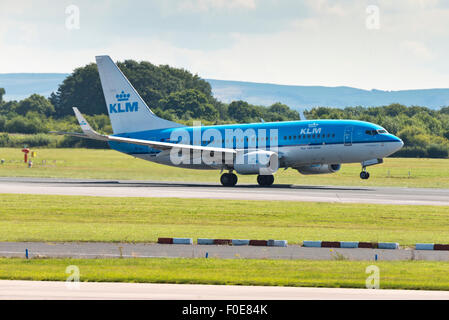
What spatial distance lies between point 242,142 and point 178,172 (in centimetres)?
991

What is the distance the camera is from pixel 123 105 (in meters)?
63.3

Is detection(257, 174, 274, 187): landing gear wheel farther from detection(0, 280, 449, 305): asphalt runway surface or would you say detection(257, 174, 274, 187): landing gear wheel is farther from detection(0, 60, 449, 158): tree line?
detection(0, 60, 449, 158): tree line

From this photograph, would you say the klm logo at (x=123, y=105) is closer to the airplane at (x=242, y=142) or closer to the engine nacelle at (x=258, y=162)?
the airplane at (x=242, y=142)

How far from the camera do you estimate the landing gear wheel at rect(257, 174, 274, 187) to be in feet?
190

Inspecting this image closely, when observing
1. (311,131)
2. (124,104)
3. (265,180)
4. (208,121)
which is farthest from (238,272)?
(208,121)

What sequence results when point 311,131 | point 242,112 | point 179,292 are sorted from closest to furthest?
point 179,292 < point 311,131 < point 242,112

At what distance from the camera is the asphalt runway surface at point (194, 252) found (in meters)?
23.4

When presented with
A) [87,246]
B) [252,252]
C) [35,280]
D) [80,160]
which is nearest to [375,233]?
[252,252]

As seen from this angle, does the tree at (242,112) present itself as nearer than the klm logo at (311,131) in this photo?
No

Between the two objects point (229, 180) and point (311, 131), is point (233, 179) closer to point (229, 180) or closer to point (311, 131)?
point (229, 180)

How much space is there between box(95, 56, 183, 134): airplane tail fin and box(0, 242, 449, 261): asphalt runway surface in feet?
123

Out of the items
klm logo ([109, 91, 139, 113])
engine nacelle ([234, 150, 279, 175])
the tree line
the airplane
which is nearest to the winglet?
the airplane

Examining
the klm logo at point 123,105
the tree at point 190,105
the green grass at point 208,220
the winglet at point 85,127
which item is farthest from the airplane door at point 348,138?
the tree at point 190,105

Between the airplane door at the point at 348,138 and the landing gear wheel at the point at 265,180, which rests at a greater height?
the airplane door at the point at 348,138
